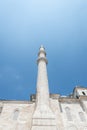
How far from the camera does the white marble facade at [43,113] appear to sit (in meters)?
19.6

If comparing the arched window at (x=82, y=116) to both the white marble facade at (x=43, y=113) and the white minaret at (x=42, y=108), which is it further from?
the white minaret at (x=42, y=108)

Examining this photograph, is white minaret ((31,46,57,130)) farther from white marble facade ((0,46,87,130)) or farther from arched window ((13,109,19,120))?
arched window ((13,109,19,120))

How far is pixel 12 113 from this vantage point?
75.7ft

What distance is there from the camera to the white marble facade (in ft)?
64.4

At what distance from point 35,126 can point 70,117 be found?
20.9 feet

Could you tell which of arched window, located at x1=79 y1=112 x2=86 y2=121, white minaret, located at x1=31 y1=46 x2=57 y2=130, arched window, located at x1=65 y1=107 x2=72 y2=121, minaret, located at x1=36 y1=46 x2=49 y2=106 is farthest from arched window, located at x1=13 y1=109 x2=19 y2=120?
arched window, located at x1=79 y1=112 x2=86 y2=121

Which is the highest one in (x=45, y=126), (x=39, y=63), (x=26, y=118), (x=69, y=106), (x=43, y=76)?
(x=39, y=63)

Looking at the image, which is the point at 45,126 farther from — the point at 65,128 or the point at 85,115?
the point at 85,115

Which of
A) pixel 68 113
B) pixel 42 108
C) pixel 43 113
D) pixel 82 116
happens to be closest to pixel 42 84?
pixel 42 108

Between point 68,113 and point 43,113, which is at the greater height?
point 68,113

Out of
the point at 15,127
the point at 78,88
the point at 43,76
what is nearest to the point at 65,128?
the point at 15,127

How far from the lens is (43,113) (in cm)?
2045

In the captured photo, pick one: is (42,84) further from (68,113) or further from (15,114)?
(15,114)

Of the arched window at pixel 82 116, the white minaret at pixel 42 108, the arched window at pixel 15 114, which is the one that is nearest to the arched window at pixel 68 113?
the arched window at pixel 82 116
